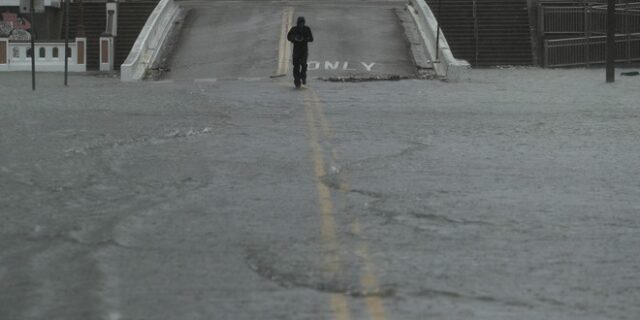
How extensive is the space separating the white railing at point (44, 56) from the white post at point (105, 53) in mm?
562

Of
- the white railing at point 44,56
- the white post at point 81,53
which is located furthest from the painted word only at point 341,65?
the white railing at point 44,56

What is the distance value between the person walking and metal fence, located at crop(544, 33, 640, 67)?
16836 millimetres

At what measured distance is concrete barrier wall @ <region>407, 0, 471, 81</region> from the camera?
30.4 meters

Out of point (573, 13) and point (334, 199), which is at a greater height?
point (573, 13)

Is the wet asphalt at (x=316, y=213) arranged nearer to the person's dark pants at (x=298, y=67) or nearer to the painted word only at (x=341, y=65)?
the person's dark pants at (x=298, y=67)

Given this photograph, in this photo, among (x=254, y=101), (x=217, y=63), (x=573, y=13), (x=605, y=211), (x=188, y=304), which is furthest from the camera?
(x=573, y=13)

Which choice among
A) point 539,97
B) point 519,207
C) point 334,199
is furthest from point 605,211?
point 539,97

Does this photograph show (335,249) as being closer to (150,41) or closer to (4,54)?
(150,41)

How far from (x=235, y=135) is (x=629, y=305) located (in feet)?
30.3

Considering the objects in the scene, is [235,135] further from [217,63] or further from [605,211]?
[217,63]

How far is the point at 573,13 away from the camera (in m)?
42.9

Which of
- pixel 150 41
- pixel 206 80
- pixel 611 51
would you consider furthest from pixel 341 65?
pixel 611 51

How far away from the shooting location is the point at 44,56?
3812cm

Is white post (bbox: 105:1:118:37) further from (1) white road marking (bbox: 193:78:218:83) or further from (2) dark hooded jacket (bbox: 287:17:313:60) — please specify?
(2) dark hooded jacket (bbox: 287:17:313:60)
